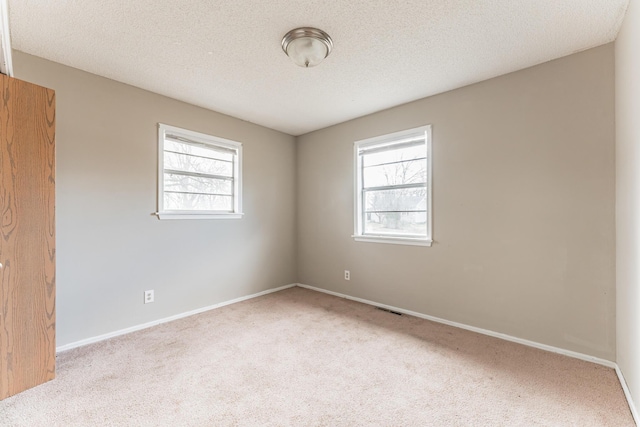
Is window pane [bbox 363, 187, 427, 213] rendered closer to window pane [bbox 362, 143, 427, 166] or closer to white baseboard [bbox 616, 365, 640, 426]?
window pane [bbox 362, 143, 427, 166]

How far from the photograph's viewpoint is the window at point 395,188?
325 cm

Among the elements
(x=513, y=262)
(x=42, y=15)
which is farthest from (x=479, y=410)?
(x=42, y=15)

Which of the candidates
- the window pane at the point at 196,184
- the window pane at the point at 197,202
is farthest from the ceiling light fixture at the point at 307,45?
the window pane at the point at 197,202

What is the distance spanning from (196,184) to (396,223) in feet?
8.06

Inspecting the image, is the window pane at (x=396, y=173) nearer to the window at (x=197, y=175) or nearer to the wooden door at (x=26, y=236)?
the window at (x=197, y=175)

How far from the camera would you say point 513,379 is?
199 cm

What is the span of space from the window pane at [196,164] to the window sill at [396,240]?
75.8 inches

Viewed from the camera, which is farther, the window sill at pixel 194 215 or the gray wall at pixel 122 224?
the window sill at pixel 194 215

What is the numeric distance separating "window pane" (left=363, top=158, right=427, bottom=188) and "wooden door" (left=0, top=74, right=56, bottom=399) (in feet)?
10.0

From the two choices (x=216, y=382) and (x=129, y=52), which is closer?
(x=216, y=382)

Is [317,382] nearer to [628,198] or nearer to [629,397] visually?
[629,397]

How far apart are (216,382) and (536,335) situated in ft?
8.61

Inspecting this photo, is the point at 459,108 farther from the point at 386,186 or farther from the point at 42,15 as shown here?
the point at 42,15

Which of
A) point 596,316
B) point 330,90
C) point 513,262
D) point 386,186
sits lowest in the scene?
point 596,316
